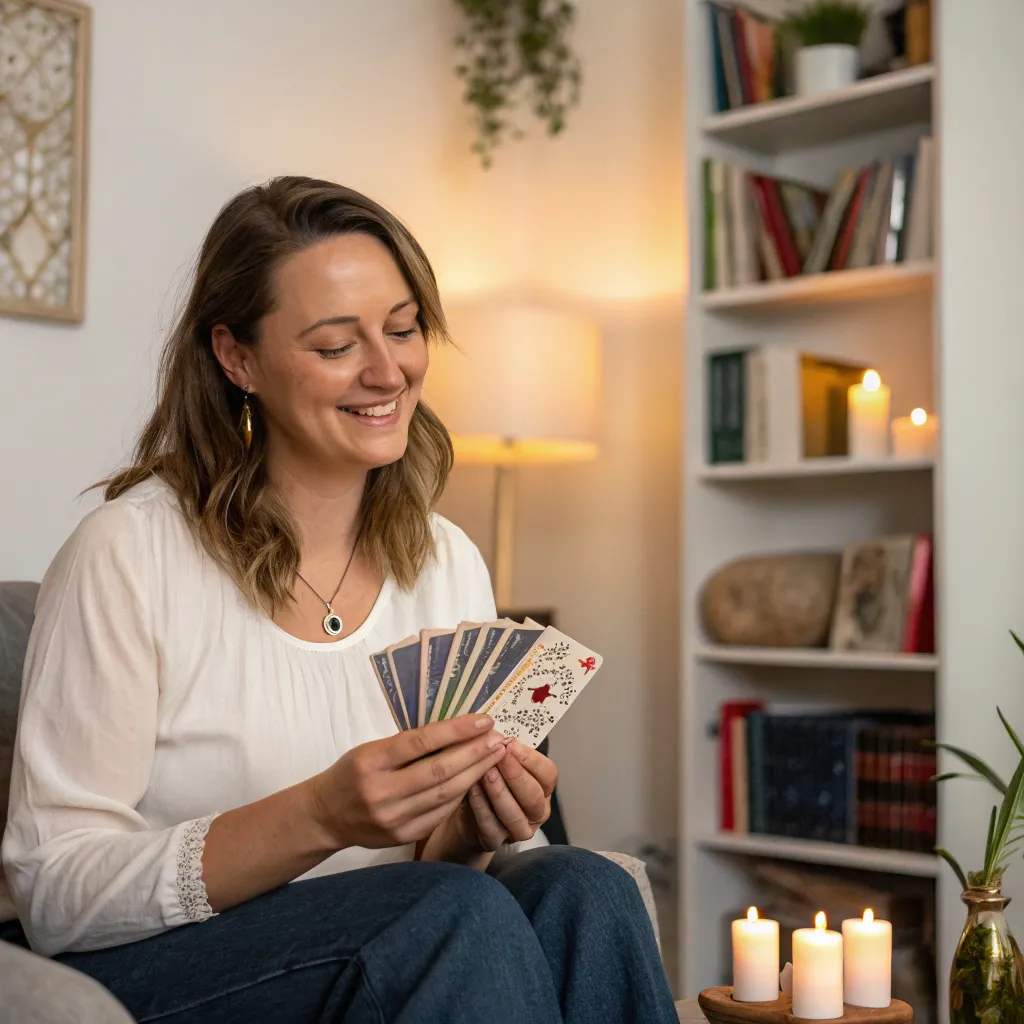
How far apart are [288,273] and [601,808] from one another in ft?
6.99

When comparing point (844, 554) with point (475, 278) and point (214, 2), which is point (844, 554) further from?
point (214, 2)

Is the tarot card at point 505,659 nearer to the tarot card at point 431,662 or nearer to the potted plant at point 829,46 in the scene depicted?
the tarot card at point 431,662

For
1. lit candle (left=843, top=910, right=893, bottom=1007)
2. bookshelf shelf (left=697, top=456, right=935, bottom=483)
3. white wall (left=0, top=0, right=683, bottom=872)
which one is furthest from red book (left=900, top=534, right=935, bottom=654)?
lit candle (left=843, top=910, right=893, bottom=1007)

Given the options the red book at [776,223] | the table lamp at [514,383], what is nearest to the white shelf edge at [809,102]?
the red book at [776,223]

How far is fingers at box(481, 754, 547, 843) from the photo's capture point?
139cm

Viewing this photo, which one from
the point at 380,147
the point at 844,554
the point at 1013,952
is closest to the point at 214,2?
the point at 380,147

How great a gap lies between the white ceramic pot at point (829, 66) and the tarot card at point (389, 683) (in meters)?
1.93

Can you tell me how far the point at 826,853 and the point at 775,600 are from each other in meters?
0.51

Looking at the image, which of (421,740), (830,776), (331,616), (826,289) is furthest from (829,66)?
(421,740)

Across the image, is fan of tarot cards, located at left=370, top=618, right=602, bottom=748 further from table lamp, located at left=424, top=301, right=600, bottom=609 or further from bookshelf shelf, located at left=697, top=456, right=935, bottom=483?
table lamp, located at left=424, top=301, right=600, bottom=609

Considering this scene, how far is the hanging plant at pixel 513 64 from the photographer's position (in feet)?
11.0

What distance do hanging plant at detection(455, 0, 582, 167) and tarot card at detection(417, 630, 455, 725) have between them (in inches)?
90.3

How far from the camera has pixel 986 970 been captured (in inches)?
60.2

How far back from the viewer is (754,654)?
280 centimetres
